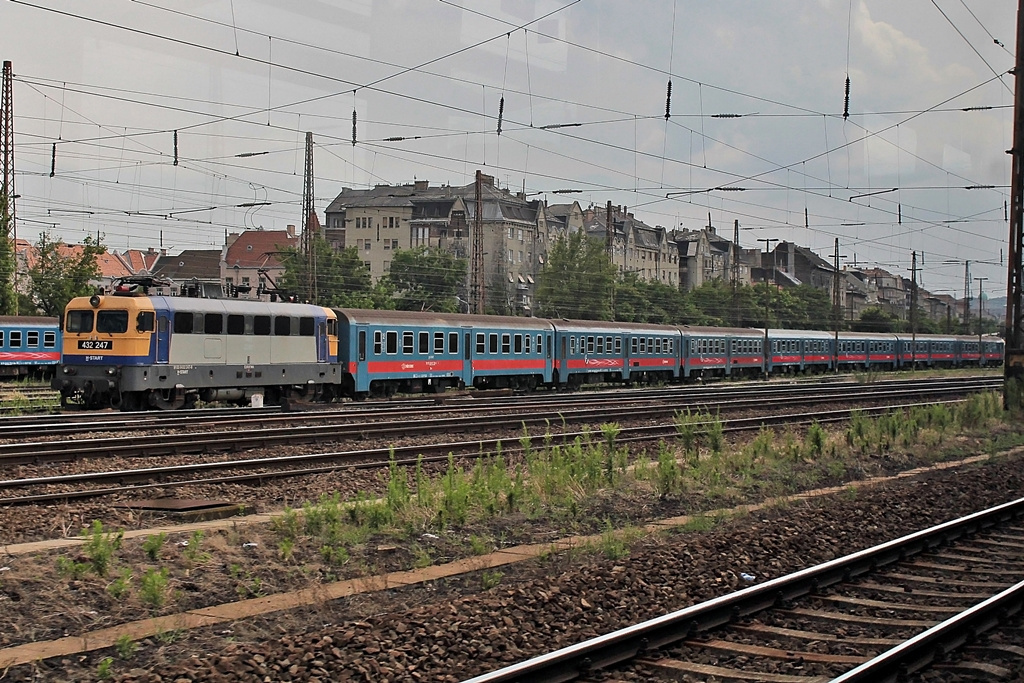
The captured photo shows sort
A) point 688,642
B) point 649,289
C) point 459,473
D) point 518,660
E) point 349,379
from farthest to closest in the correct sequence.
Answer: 1. point 649,289
2. point 349,379
3. point 459,473
4. point 688,642
5. point 518,660

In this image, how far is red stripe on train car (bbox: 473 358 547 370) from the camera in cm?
3625

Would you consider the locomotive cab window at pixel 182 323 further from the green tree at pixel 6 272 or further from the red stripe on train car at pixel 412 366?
the green tree at pixel 6 272

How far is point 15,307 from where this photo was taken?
44656mm

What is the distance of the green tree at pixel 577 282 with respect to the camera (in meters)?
71.5

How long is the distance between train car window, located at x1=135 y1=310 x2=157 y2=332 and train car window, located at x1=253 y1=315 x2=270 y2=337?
10.5 feet

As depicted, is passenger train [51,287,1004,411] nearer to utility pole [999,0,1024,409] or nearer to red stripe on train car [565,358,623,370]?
red stripe on train car [565,358,623,370]

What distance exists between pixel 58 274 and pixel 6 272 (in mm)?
9667

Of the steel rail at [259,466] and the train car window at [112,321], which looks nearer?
the steel rail at [259,466]

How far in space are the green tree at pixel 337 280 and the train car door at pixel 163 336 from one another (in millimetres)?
36703

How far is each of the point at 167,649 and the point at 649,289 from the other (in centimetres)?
7416

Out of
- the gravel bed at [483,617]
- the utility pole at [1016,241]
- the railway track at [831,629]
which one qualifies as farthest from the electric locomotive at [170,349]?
the utility pole at [1016,241]

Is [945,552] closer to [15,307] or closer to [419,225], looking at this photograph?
[15,307]

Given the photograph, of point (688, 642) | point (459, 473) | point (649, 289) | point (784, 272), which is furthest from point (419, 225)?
point (688, 642)

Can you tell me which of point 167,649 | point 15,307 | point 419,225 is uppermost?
point 419,225
